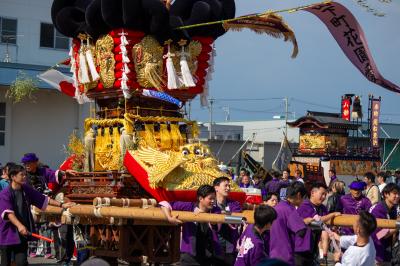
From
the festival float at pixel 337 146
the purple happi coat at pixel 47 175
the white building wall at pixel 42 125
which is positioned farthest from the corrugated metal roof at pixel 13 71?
the festival float at pixel 337 146

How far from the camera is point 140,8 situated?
1285 cm

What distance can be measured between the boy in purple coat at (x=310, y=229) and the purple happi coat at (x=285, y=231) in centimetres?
11

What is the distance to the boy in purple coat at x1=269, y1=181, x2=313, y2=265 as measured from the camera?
8.06 m

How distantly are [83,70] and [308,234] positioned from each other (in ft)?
20.6

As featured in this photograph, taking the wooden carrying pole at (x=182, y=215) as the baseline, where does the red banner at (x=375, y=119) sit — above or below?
above

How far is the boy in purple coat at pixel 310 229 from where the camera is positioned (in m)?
8.30

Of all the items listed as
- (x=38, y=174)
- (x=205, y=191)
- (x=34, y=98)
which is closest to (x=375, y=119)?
(x=34, y=98)

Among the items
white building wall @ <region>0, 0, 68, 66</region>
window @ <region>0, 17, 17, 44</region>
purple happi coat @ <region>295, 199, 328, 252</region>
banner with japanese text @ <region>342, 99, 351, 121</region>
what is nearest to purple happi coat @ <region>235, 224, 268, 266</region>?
purple happi coat @ <region>295, 199, 328, 252</region>

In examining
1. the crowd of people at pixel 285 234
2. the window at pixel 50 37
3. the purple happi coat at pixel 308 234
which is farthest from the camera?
the window at pixel 50 37

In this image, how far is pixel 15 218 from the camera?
9.41m

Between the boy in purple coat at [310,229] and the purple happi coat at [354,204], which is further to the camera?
the purple happi coat at [354,204]

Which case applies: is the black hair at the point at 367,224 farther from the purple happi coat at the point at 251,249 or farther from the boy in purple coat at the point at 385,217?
the boy in purple coat at the point at 385,217

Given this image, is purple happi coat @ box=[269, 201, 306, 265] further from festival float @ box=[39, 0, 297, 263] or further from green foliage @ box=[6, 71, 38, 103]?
green foliage @ box=[6, 71, 38, 103]

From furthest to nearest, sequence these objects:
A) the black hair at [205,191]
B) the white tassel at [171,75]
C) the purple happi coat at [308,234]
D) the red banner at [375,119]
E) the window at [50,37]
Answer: the red banner at [375,119]
the window at [50,37]
the white tassel at [171,75]
the black hair at [205,191]
the purple happi coat at [308,234]
